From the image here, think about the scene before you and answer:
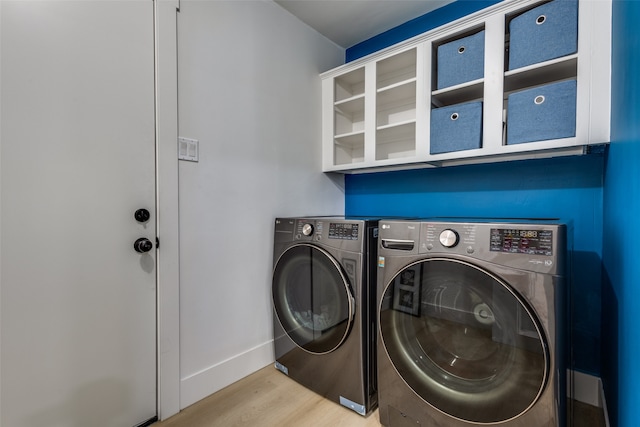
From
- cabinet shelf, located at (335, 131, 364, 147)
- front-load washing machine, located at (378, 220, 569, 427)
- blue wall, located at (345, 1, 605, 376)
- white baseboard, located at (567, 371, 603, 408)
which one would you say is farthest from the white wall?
white baseboard, located at (567, 371, 603, 408)

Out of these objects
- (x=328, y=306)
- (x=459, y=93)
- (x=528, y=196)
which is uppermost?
(x=459, y=93)

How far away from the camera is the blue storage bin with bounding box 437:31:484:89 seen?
154cm

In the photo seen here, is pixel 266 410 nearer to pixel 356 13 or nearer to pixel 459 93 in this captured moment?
pixel 459 93

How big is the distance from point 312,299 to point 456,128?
1.21m

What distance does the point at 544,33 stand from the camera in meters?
1.34

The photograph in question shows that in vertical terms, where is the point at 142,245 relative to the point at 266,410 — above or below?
above

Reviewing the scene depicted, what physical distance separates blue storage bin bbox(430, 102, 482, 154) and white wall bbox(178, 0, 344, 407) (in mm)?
899

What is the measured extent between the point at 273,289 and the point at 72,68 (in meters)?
1.40

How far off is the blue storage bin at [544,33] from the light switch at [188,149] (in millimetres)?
1620

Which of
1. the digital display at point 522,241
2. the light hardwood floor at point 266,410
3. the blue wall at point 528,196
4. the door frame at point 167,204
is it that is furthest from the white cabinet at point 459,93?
the light hardwood floor at point 266,410

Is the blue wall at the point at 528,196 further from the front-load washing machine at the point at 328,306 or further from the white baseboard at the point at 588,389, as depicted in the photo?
the front-load washing machine at the point at 328,306

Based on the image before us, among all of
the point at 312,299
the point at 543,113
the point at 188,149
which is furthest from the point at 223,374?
the point at 543,113

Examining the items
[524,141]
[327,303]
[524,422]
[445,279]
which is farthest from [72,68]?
[524,422]

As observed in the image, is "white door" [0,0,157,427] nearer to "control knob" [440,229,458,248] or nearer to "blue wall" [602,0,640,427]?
"control knob" [440,229,458,248]
